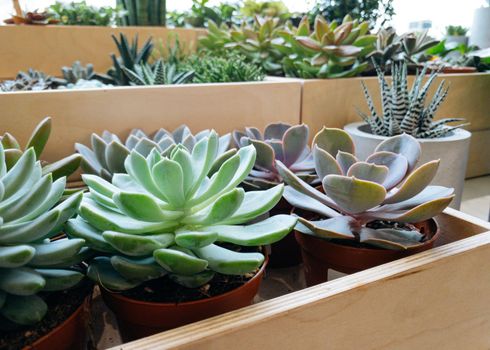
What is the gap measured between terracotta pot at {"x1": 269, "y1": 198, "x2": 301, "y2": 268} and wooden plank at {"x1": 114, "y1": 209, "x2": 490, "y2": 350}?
0.74 feet

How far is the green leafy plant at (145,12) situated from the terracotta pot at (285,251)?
4.86 ft

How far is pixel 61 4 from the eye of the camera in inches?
73.7

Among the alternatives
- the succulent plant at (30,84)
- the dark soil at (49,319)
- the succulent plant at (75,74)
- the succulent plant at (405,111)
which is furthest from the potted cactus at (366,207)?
the succulent plant at (75,74)

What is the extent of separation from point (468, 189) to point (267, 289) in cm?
104

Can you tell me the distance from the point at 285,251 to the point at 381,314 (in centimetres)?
25

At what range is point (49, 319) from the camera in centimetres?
36

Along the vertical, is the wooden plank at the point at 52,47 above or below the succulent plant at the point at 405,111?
above

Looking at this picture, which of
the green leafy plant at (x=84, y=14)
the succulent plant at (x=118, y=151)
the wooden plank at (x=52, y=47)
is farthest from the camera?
the green leafy plant at (x=84, y=14)

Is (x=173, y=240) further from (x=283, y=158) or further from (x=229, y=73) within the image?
(x=229, y=73)

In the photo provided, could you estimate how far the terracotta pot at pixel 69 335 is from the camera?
34 centimetres

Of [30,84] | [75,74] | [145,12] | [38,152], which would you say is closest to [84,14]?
[145,12]

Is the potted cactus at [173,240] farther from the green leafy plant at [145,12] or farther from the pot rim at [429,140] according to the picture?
the green leafy plant at [145,12]

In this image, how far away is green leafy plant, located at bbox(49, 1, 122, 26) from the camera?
1741 millimetres

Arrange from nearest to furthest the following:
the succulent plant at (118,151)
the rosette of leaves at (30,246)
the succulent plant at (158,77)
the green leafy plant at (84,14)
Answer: the rosette of leaves at (30,246), the succulent plant at (118,151), the succulent plant at (158,77), the green leafy plant at (84,14)
